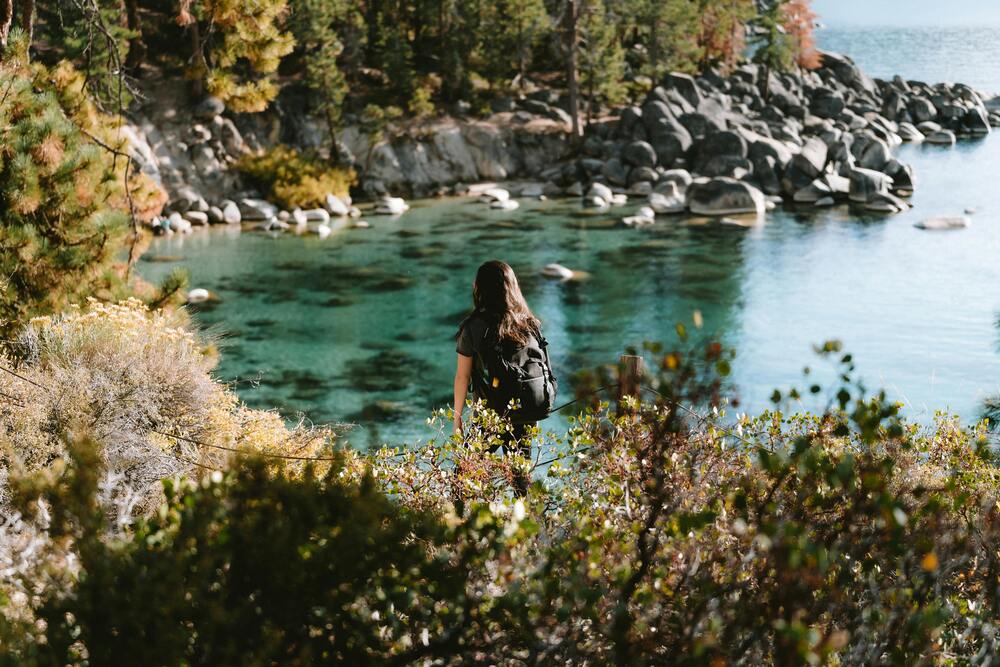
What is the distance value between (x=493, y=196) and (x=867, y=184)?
9374mm

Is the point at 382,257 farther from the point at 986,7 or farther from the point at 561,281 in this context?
the point at 986,7

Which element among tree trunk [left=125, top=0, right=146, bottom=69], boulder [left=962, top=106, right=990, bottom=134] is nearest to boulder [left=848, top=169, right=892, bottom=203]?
boulder [left=962, top=106, right=990, bottom=134]

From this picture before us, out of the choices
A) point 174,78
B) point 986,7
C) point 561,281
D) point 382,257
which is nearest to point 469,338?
point 561,281

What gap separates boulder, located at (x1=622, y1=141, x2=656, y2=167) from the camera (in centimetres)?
2592

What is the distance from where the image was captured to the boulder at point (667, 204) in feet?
74.1

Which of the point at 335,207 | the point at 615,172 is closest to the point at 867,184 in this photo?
the point at 615,172

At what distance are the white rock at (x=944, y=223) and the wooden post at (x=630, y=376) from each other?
1753 centimetres

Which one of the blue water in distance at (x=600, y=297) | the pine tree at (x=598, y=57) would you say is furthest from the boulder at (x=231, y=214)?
the pine tree at (x=598, y=57)

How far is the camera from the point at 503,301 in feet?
16.1

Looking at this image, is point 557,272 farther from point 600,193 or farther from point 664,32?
point 664,32

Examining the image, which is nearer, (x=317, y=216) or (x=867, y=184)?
(x=317, y=216)

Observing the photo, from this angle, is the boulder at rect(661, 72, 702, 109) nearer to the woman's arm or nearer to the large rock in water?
the large rock in water

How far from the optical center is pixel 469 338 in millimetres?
4938

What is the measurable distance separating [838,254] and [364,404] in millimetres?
11225
